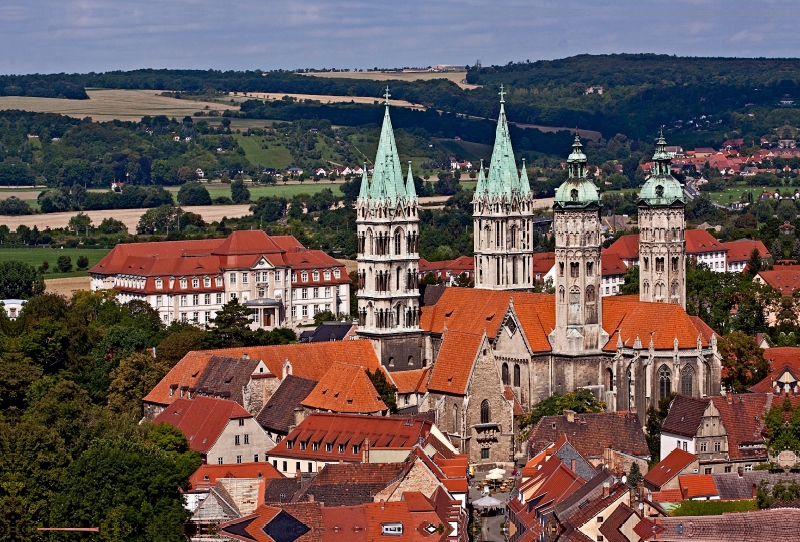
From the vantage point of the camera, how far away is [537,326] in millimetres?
120312

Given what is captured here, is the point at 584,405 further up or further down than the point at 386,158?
further down

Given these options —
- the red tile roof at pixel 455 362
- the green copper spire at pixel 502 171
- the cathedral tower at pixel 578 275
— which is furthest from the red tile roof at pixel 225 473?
the green copper spire at pixel 502 171

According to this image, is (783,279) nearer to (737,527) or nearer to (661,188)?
(661,188)

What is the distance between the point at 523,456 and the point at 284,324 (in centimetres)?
6016

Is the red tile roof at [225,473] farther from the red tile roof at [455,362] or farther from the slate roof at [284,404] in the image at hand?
the red tile roof at [455,362]

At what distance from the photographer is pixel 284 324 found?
559 ft

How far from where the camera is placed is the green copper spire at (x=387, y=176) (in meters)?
121

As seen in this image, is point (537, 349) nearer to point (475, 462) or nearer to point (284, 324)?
point (475, 462)

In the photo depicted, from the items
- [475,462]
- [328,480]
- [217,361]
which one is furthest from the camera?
[217,361]

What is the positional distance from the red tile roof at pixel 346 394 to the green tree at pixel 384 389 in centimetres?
148

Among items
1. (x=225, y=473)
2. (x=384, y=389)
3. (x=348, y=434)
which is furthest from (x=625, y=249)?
(x=225, y=473)

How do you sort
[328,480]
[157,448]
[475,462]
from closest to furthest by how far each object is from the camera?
[328,480] → [157,448] → [475,462]

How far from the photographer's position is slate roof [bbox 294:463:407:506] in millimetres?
89438

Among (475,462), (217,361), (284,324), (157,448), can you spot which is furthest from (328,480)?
(284,324)
